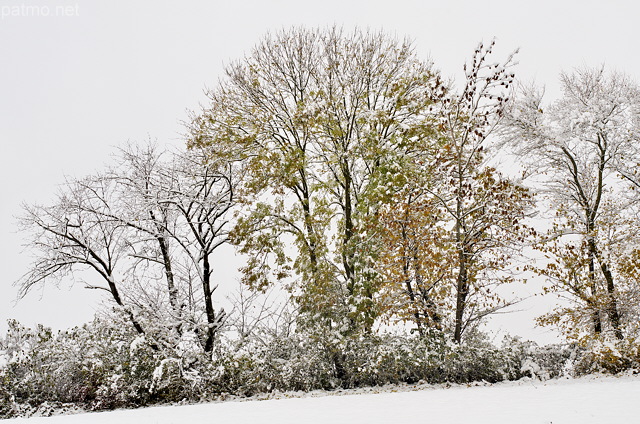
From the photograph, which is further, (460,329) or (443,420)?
(460,329)

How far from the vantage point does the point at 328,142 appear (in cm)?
1540

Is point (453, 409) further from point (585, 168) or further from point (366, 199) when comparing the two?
point (585, 168)

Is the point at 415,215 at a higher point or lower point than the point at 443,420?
higher

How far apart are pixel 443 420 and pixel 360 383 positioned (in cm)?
727

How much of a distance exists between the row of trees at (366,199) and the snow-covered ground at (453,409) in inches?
160

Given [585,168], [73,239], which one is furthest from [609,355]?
→ [73,239]

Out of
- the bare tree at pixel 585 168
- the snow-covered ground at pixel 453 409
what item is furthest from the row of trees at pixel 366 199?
the snow-covered ground at pixel 453 409

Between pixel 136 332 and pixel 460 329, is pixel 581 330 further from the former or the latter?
pixel 136 332

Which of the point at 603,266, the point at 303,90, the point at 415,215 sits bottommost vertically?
the point at 603,266

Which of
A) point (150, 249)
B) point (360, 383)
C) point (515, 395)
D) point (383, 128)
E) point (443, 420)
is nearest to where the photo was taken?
point (443, 420)

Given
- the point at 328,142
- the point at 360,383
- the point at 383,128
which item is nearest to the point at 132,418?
the point at 360,383

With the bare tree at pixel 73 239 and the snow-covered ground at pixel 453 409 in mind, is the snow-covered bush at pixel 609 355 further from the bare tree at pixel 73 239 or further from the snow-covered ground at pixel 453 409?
the bare tree at pixel 73 239

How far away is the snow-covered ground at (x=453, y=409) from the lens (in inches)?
256

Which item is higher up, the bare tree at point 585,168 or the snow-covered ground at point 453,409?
the bare tree at point 585,168
